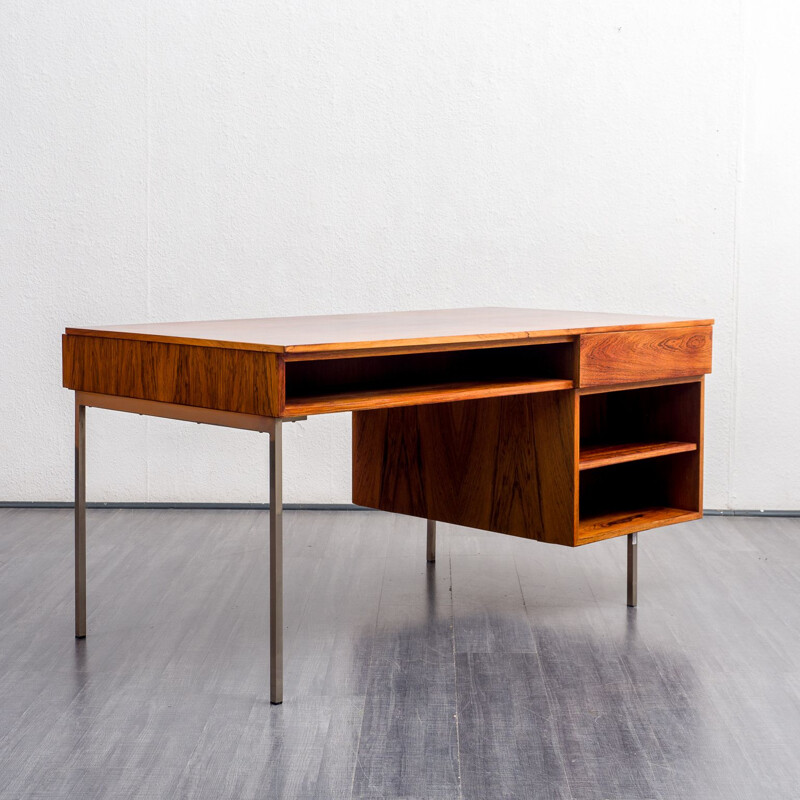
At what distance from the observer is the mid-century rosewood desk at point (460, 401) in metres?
2.25

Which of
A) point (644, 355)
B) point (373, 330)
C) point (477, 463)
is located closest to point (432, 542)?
point (477, 463)

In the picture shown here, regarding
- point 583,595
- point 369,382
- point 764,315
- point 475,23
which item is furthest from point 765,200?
point 369,382

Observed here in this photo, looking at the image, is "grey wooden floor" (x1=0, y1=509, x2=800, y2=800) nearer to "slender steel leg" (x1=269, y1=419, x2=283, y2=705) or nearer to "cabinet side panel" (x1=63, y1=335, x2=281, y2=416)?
"slender steel leg" (x1=269, y1=419, x2=283, y2=705)

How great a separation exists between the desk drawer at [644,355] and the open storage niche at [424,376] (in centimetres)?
6

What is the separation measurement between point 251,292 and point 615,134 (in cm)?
158

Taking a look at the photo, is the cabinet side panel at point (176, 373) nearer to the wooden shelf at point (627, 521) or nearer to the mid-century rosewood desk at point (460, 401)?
the mid-century rosewood desk at point (460, 401)

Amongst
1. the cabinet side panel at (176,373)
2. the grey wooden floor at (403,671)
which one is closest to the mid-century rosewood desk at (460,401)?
the cabinet side panel at (176,373)

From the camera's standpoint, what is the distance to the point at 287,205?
4.34m

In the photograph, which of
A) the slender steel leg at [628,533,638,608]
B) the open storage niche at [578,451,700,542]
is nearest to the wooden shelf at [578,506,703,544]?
the open storage niche at [578,451,700,542]

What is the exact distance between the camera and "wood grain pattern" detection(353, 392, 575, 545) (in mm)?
2719

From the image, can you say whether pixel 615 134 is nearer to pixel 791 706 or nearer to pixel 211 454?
pixel 211 454

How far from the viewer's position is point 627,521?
2852 millimetres

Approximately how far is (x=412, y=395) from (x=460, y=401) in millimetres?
558

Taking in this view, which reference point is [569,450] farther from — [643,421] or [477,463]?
[643,421]
